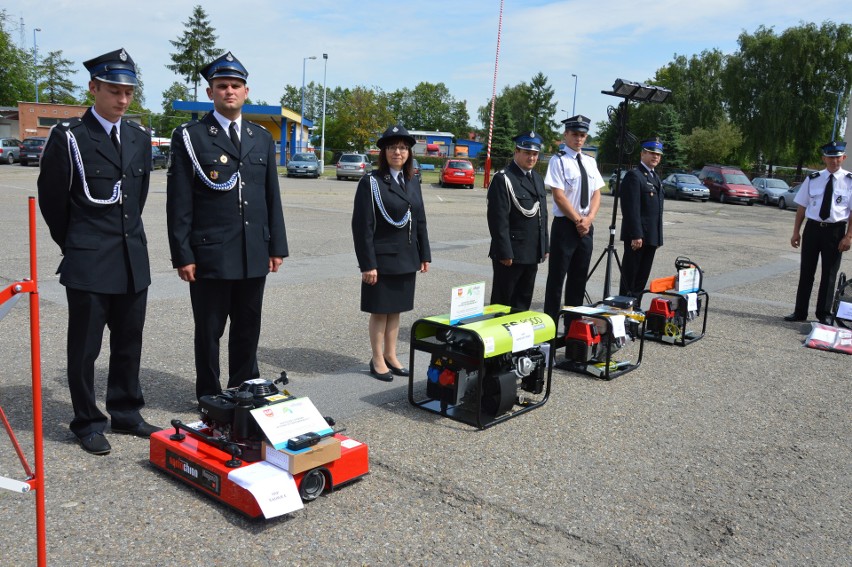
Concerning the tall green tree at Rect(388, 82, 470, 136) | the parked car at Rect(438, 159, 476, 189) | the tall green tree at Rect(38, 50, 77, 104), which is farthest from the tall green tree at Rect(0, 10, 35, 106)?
the tall green tree at Rect(388, 82, 470, 136)

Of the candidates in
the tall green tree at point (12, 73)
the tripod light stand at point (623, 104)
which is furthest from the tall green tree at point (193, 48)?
the tripod light stand at point (623, 104)

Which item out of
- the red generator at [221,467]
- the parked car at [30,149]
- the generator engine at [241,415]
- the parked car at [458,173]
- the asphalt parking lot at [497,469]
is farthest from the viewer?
the parked car at [30,149]

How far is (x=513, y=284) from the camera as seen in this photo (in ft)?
20.8

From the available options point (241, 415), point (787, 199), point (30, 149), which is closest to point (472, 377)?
point (241, 415)

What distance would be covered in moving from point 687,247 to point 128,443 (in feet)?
47.8

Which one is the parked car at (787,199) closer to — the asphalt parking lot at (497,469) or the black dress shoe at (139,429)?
the asphalt parking lot at (497,469)

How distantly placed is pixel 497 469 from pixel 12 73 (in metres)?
83.5

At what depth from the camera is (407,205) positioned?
5469mm

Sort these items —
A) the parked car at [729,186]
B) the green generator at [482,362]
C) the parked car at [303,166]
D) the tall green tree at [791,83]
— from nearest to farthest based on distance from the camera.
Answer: the green generator at [482,362]
the parked car at [729,186]
the parked car at [303,166]
the tall green tree at [791,83]

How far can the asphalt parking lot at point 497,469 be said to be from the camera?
320 cm

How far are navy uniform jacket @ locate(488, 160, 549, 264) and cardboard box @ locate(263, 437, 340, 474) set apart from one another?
291cm

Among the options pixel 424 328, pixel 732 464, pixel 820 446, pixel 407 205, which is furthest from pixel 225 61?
pixel 820 446

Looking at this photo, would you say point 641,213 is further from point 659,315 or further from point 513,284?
point 513,284

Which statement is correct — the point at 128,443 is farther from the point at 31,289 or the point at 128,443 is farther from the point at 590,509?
the point at 590,509
